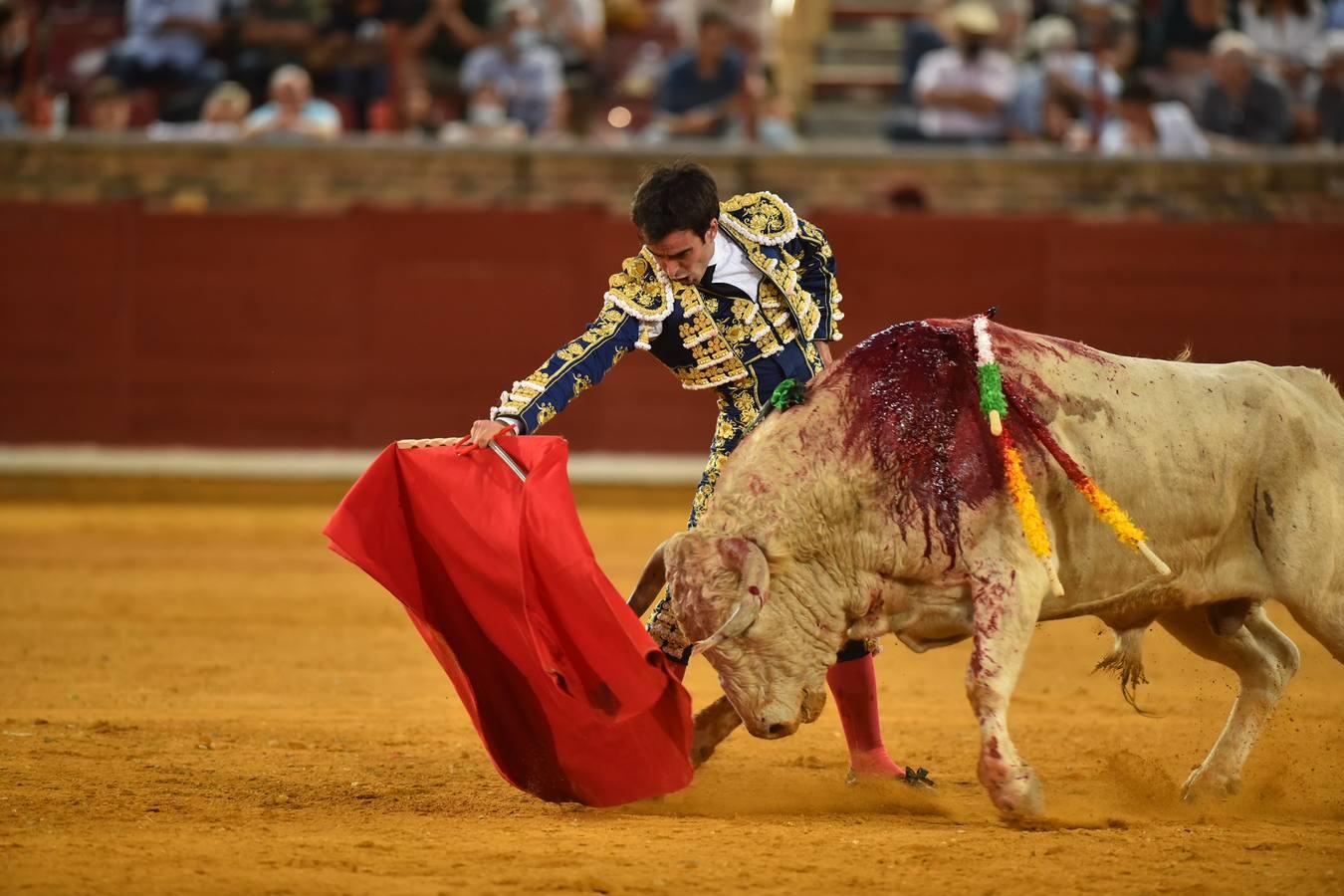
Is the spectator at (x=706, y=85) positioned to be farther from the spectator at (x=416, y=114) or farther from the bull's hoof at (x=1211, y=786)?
the bull's hoof at (x=1211, y=786)

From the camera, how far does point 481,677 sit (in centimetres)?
385

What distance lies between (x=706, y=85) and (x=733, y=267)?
722 cm

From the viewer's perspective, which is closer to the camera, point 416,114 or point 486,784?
point 486,784

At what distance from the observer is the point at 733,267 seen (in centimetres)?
380

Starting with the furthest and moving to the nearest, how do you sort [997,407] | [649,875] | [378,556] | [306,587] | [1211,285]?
[1211,285], [306,587], [378,556], [997,407], [649,875]

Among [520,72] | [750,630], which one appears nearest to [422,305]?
[520,72]

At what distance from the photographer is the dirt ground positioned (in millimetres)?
3133

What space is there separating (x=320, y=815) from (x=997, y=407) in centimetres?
169

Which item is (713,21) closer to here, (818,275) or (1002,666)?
(818,275)

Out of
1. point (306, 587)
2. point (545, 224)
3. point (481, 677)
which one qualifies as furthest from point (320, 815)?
point (545, 224)

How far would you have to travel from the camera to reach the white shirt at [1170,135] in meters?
10.8

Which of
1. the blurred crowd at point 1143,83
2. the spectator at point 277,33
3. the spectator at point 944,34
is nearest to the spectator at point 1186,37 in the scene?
the blurred crowd at point 1143,83

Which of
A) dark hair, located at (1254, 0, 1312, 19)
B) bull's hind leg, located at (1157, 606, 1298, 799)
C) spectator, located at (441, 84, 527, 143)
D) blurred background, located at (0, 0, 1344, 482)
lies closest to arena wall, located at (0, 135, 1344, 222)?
blurred background, located at (0, 0, 1344, 482)

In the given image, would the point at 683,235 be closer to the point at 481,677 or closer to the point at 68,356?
the point at 481,677
